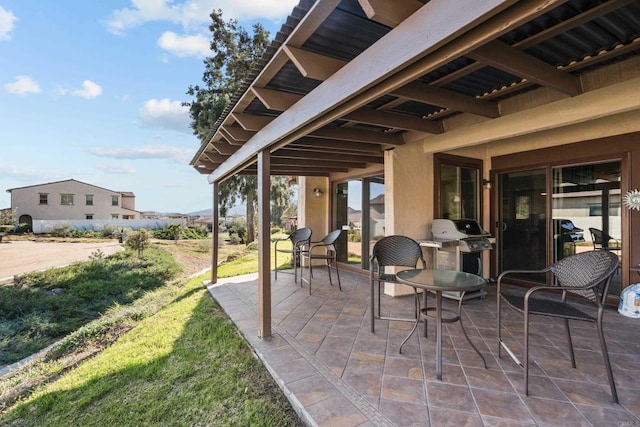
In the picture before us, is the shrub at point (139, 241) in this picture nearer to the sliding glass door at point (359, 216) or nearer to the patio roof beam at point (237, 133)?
the sliding glass door at point (359, 216)

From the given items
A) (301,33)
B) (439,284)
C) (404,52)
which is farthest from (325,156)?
Answer: (404,52)

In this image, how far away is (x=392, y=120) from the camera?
3086 mm

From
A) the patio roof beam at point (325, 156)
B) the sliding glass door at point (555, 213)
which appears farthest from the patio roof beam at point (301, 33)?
the sliding glass door at point (555, 213)

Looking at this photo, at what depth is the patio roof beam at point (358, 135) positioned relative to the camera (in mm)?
3361

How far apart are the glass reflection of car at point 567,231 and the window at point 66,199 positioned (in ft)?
122

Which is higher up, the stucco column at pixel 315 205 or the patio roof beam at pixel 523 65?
the patio roof beam at pixel 523 65

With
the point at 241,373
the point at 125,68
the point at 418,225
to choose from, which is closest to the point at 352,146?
the point at 418,225

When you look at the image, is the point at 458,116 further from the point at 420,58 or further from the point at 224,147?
the point at 224,147

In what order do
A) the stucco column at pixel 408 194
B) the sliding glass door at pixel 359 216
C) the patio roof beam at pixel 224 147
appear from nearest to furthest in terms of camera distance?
the patio roof beam at pixel 224 147
the stucco column at pixel 408 194
the sliding glass door at pixel 359 216

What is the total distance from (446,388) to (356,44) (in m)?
2.38

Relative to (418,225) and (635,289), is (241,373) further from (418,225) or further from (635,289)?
(635,289)

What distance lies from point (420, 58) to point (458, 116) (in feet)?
7.70

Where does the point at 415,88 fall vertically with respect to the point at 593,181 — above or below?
above

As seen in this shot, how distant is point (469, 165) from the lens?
16.3ft
